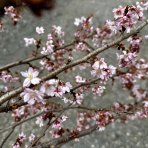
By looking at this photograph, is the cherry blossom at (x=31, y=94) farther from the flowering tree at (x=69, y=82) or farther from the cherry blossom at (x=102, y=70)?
the cherry blossom at (x=102, y=70)

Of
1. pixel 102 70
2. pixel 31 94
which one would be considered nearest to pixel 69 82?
pixel 102 70

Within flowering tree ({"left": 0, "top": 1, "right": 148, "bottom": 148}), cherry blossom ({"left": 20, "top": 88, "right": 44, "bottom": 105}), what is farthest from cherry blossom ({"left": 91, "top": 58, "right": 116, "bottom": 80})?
cherry blossom ({"left": 20, "top": 88, "right": 44, "bottom": 105})

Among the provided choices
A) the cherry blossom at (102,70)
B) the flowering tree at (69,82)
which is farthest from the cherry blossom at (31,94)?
the cherry blossom at (102,70)

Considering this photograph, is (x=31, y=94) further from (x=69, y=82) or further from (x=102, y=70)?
(x=102, y=70)

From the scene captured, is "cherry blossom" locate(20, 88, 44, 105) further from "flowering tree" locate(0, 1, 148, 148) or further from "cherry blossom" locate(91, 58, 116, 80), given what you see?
"cherry blossom" locate(91, 58, 116, 80)

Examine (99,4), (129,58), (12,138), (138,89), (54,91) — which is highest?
(99,4)

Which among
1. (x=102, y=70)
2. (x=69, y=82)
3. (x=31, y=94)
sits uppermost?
(x=102, y=70)

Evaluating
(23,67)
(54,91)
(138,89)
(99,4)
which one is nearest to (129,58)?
(54,91)

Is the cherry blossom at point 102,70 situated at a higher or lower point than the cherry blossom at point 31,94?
higher

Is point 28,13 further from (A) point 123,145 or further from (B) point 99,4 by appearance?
(A) point 123,145

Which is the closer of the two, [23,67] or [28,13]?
[23,67]

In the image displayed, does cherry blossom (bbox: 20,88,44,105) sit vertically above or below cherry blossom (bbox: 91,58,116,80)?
below
